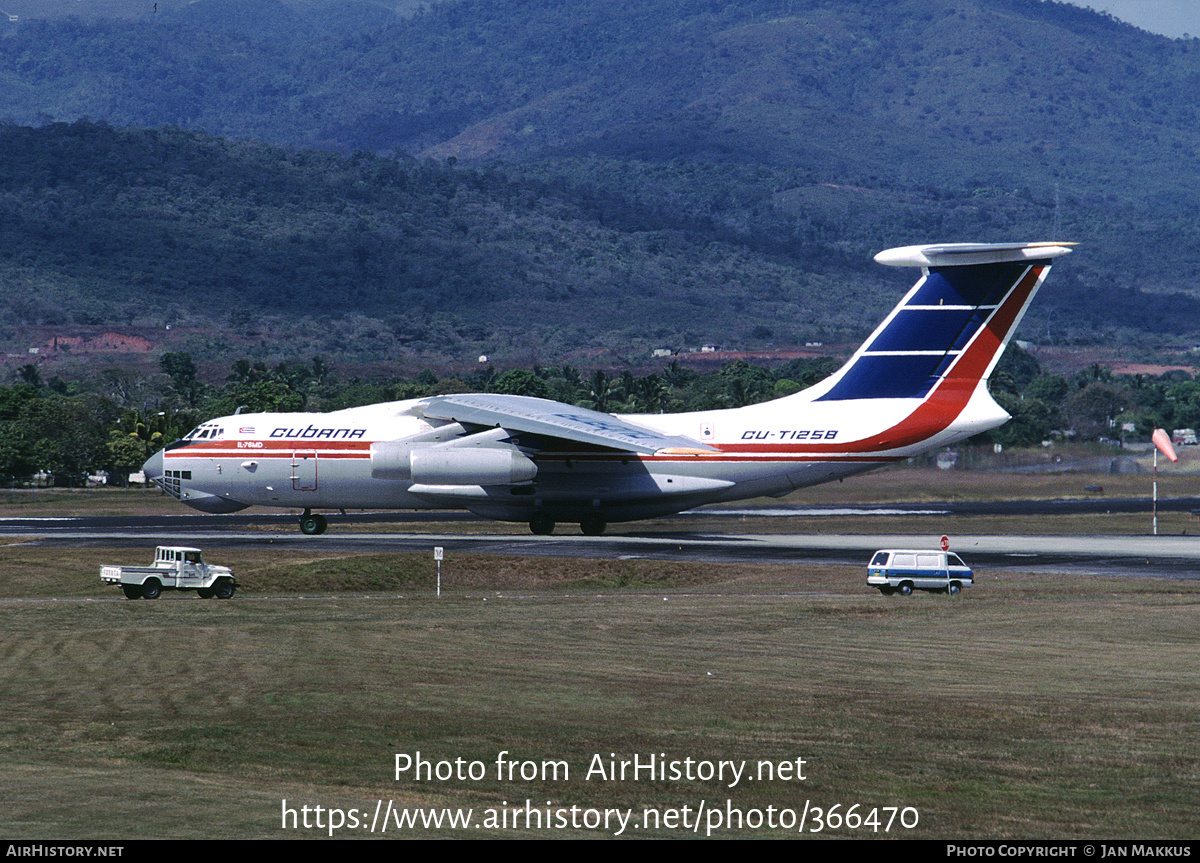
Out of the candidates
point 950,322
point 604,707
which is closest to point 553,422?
point 950,322

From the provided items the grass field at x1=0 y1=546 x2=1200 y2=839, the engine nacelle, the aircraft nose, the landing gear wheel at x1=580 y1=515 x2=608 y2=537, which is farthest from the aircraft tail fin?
the aircraft nose

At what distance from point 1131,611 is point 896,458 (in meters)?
16.2

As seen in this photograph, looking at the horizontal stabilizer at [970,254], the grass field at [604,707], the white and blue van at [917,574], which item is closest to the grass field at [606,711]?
the grass field at [604,707]

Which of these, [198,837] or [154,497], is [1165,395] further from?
[198,837]

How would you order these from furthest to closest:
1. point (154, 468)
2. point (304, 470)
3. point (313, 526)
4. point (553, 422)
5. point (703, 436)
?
1. point (154, 468)
2. point (313, 526)
3. point (304, 470)
4. point (703, 436)
5. point (553, 422)

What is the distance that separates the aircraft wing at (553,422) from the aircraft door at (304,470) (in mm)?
4041

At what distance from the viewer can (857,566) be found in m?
35.8

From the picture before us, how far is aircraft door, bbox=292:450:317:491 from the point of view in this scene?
147ft

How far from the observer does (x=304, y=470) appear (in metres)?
44.9

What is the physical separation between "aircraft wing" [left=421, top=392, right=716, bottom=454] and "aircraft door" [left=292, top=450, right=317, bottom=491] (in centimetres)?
404

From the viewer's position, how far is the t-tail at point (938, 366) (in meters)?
42.1

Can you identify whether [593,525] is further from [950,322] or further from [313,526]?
[950,322]

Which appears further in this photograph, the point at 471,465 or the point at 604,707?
the point at 471,465

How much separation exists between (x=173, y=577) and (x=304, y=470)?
15358 mm
